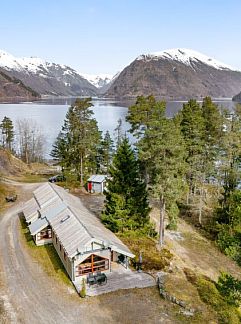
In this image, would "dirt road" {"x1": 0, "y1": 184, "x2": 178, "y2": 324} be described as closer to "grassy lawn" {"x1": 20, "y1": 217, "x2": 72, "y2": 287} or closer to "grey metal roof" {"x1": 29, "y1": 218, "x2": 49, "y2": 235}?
"grassy lawn" {"x1": 20, "y1": 217, "x2": 72, "y2": 287}

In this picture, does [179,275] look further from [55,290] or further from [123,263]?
[55,290]

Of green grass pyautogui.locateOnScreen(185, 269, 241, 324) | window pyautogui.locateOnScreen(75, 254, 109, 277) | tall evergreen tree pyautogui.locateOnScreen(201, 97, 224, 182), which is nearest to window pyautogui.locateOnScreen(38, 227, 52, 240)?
window pyautogui.locateOnScreen(75, 254, 109, 277)

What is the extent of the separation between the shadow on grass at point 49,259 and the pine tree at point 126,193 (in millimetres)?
5806

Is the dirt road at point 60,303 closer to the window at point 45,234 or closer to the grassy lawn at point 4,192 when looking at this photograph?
the window at point 45,234

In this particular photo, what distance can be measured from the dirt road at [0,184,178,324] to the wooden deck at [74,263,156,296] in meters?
0.59

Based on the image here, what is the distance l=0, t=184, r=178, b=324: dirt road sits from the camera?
20.2 m

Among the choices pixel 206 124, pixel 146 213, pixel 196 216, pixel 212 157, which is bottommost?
pixel 196 216

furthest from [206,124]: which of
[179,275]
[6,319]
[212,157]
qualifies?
[6,319]

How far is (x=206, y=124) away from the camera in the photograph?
43.7m

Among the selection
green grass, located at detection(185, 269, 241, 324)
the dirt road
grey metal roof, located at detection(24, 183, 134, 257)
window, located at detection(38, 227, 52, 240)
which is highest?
grey metal roof, located at detection(24, 183, 134, 257)

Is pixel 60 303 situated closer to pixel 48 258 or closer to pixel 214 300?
pixel 48 258

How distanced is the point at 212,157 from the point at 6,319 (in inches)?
1106

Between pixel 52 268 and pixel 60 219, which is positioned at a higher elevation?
pixel 60 219

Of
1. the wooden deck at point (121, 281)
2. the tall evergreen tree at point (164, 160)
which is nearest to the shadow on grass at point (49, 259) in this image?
the wooden deck at point (121, 281)
